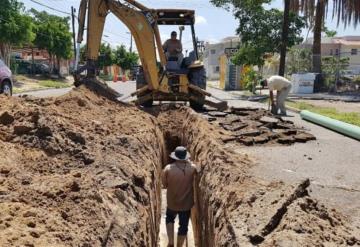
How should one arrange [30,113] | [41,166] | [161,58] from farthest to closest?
[161,58] → [30,113] → [41,166]

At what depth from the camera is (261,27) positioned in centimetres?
2870

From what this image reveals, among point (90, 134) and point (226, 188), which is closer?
point (226, 188)

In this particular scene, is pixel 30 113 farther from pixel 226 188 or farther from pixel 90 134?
pixel 226 188

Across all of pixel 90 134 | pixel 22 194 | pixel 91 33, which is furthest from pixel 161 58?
pixel 22 194

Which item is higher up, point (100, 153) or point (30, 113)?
point (30, 113)

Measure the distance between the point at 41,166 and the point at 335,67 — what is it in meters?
28.4

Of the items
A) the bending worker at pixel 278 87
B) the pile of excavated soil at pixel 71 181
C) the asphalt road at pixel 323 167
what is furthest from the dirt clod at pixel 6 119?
the bending worker at pixel 278 87

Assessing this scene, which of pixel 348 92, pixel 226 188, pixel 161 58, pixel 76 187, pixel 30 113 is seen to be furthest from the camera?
pixel 348 92

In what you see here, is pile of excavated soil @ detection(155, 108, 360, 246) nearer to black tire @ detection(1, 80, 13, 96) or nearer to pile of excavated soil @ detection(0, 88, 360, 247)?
pile of excavated soil @ detection(0, 88, 360, 247)

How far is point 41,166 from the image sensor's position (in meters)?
5.75

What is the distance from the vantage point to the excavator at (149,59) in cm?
1246

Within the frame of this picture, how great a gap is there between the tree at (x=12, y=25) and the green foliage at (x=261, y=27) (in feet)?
44.9

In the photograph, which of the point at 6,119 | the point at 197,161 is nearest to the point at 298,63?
the point at 197,161

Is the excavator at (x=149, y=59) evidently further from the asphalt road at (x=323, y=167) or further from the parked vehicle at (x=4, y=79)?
the asphalt road at (x=323, y=167)
